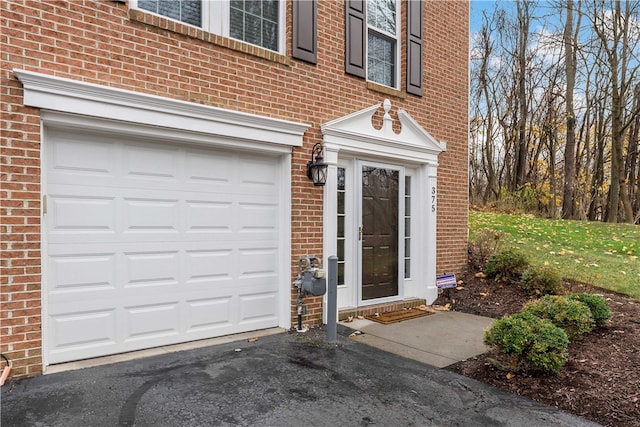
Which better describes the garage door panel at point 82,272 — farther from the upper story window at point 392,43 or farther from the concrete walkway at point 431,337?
the upper story window at point 392,43

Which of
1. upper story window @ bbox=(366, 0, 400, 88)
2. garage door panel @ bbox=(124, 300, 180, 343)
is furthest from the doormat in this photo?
upper story window @ bbox=(366, 0, 400, 88)

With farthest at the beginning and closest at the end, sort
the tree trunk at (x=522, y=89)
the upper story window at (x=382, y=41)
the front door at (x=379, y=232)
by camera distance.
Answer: the tree trunk at (x=522, y=89), the upper story window at (x=382, y=41), the front door at (x=379, y=232)

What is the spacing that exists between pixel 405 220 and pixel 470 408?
363cm

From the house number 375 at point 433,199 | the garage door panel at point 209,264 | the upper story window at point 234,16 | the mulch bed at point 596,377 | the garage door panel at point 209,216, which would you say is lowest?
the mulch bed at point 596,377

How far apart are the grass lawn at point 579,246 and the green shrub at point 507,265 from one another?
1.15 metres

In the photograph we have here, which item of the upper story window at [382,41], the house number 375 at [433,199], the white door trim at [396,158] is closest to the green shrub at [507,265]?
the white door trim at [396,158]

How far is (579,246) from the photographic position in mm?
9859

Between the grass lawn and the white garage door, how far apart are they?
17.3 feet

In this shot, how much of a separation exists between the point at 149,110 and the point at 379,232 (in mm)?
3534

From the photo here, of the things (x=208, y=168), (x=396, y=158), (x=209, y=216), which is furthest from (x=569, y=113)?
(x=209, y=216)

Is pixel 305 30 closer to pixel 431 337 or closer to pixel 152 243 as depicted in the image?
pixel 152 243

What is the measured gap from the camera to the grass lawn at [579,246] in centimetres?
723

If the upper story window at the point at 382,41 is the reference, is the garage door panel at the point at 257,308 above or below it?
below

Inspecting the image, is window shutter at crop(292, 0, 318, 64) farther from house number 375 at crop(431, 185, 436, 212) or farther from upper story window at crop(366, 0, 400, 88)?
house number 375 at crop(431, 185, 436, 212)
